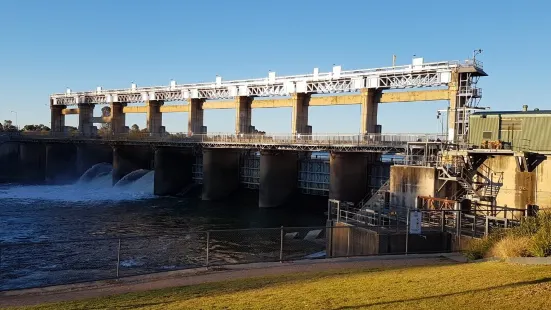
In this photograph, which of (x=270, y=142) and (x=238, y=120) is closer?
(x=270, y=142)

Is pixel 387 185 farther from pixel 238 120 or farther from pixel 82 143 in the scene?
pixel 82 143

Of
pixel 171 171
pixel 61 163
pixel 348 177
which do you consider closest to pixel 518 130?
pixel 348 177

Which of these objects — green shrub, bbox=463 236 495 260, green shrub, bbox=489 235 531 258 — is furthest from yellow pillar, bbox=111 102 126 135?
green shrub, bbox=489 235 531 258

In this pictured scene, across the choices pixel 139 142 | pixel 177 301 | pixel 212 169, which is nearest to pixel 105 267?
pixel 177 301

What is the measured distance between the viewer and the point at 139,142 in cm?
6525

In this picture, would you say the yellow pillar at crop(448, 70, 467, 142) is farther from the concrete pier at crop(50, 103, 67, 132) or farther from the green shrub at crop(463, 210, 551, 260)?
the concrete pier at crop(50, 103, 67, 132)

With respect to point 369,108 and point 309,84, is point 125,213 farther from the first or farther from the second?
point 369,108

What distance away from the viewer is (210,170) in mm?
56438

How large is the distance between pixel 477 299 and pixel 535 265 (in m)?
4.00

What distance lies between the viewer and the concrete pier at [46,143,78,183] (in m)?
79.5

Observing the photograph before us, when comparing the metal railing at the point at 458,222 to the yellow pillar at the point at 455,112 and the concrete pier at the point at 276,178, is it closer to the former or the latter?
the yellow pillar at the point at 455,112

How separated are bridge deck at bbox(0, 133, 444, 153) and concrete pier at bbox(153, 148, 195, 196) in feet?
5.36

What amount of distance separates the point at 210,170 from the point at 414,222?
37442 millimetres

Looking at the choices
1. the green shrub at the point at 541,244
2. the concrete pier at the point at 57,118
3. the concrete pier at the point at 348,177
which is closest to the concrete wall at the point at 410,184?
the concrete pier at the point at 348,177
